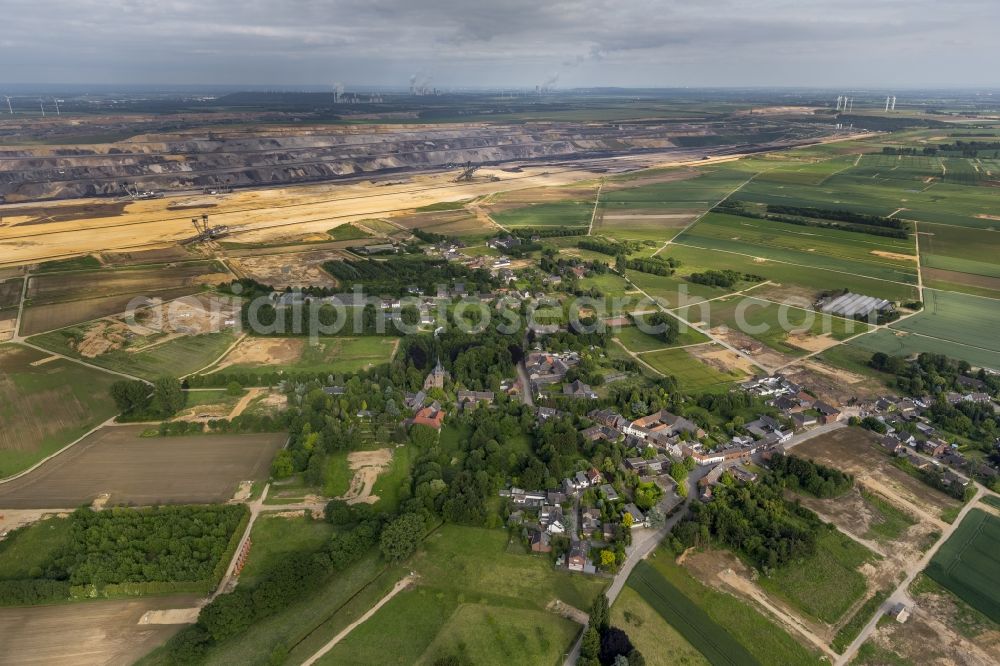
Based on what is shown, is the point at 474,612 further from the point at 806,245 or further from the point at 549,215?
the point at 549,215

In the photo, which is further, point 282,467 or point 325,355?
point 325,355

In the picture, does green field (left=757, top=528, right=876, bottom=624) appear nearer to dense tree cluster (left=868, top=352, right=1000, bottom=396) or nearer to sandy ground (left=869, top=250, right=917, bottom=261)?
dense tree cluster (left=868, top=352, right=1000, bottom=396)

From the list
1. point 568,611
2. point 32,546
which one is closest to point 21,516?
point 32,546

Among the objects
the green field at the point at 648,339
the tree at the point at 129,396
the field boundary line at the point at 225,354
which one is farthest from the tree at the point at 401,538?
the green field at the point at 648,339

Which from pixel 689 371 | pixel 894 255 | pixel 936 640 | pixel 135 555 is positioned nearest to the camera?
pixel 936 640

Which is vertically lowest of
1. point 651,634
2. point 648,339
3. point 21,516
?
point 651,634

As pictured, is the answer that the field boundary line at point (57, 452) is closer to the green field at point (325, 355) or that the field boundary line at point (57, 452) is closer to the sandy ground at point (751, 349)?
the green field at point (325, 355)
